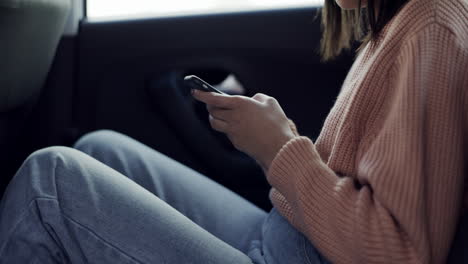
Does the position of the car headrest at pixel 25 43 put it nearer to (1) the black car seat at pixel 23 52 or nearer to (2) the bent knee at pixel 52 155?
(1) the black car seat at pixel 23 52

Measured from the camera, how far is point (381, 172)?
0.58 m

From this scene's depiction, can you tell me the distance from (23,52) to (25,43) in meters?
0.02

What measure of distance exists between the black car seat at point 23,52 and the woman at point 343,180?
23 cm

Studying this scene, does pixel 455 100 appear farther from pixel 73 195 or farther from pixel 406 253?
pixel 73 195

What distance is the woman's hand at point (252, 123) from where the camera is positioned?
68cm

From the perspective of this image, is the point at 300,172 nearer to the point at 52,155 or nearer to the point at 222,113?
the point at 222,113

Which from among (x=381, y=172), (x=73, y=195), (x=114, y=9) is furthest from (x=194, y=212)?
(x=114, y=9)

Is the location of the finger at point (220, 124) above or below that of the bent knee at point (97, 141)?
above

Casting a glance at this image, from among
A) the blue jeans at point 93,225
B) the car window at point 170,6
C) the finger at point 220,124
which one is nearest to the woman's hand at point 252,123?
the finger at point 220,124

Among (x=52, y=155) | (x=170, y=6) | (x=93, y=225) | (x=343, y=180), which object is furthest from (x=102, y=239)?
(x=170, y=6)

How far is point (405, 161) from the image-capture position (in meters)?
0.56

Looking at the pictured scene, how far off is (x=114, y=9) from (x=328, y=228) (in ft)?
2.75

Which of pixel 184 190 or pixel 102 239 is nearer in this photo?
pixel 102 239

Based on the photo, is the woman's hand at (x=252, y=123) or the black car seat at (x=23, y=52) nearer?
the woman's hand at (x=252, y=123)
